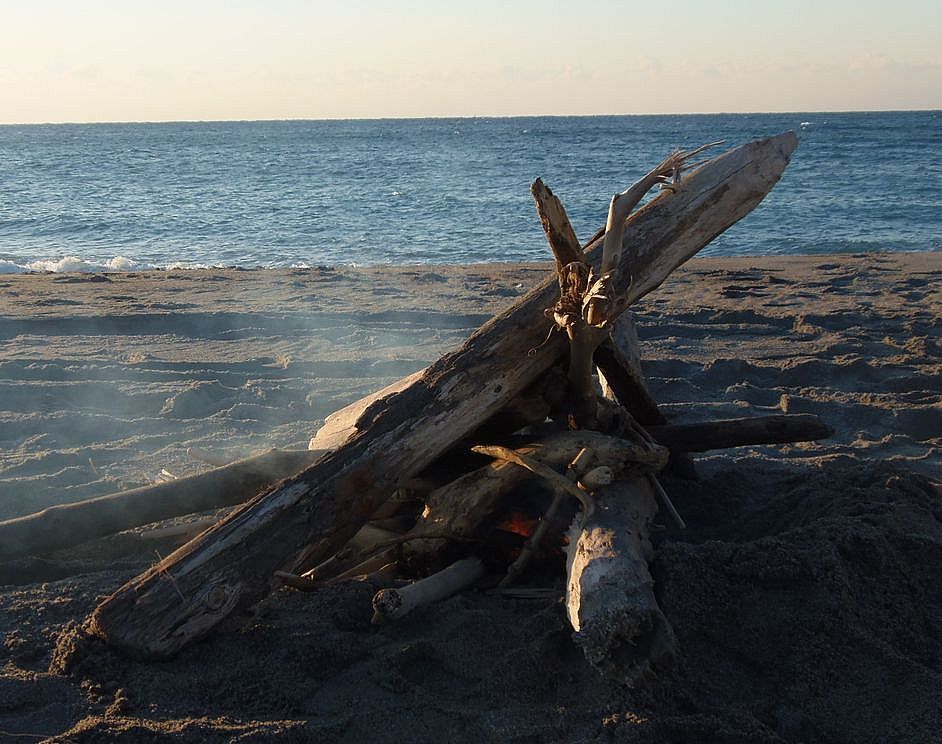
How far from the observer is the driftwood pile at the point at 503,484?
110 inches

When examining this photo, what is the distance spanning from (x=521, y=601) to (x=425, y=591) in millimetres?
340

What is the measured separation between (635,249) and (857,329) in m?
4.89

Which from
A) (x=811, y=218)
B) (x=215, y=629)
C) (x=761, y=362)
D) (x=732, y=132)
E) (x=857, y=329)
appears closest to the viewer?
(x=215, y=629)

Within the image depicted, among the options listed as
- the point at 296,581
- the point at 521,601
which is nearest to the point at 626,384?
the point at 521,601

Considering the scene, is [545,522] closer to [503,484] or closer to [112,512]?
[503,484]

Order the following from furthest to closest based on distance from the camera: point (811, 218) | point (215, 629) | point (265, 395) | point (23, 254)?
point (811, 218)
point (23, 254)
point (265, 395)
point (215, 629)

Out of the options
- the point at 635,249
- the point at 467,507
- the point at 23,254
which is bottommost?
the point at 23,254

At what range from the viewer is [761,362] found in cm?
668

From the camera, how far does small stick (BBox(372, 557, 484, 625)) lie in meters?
3.00

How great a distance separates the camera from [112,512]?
3.39 meters

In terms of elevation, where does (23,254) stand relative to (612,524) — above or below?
below

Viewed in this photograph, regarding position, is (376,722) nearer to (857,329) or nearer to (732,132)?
(857,329)

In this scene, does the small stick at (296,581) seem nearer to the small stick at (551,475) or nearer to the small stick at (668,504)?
the small stick at (551,475)

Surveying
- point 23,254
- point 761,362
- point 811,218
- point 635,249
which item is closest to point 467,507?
point 635,249
